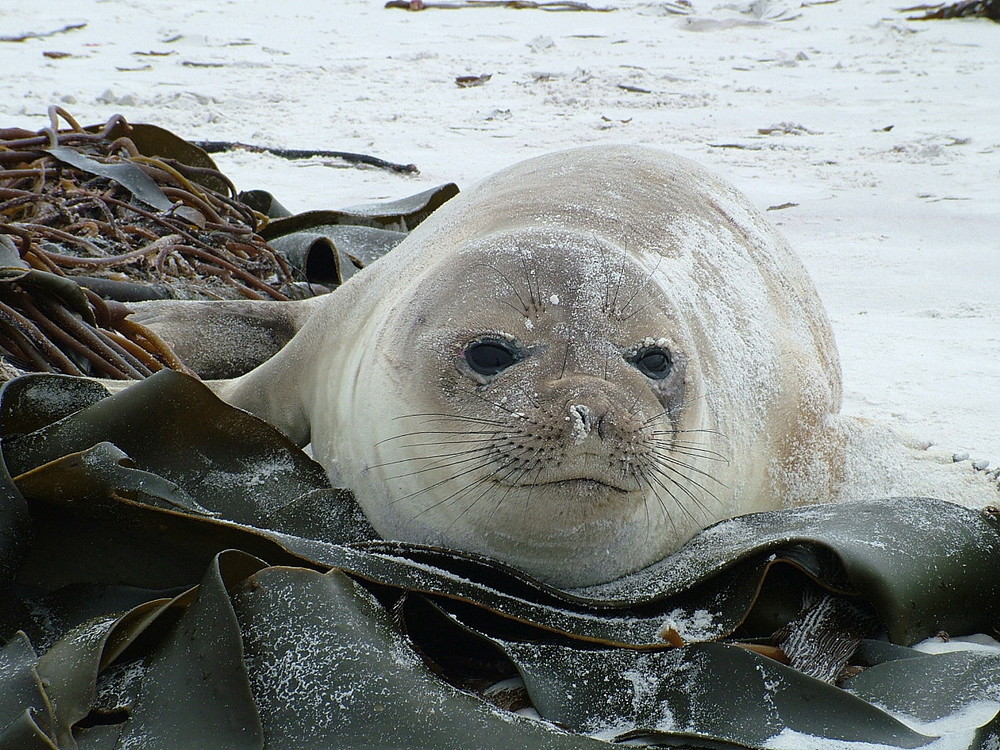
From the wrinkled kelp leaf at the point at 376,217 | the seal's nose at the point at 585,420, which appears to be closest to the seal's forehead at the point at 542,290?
the seal's nose at the point at 585,420

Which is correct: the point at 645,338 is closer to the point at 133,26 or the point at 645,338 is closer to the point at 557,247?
the point at 557,247

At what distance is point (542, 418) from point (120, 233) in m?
2.36

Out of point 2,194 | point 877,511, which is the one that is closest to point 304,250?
point 2,194

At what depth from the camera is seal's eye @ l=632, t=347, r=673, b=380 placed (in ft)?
6.78

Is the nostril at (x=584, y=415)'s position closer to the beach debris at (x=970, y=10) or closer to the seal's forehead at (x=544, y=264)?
the seal's forehead at (x=544, y=264)

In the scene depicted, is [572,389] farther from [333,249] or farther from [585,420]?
[333,249]

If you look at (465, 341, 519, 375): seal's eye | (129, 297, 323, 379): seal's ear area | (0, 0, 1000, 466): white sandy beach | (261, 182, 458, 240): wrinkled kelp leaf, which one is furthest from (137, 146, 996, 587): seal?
(261, 182, 458, 240): wrinkled kelp leaf

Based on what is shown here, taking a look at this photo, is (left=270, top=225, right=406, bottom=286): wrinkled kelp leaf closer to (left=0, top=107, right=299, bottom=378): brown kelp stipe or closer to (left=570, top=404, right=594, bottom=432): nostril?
(left=0, top=107, right=299, bottom=378): brown kelp stipe

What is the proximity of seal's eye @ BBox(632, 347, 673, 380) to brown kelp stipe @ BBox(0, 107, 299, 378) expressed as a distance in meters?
1.39

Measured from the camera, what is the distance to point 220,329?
11.1 feet

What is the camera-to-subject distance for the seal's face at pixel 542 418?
1.87 meters

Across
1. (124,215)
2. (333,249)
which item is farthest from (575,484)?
(124,215)

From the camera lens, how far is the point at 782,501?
2455 mm

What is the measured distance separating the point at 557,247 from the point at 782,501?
0.78 m
